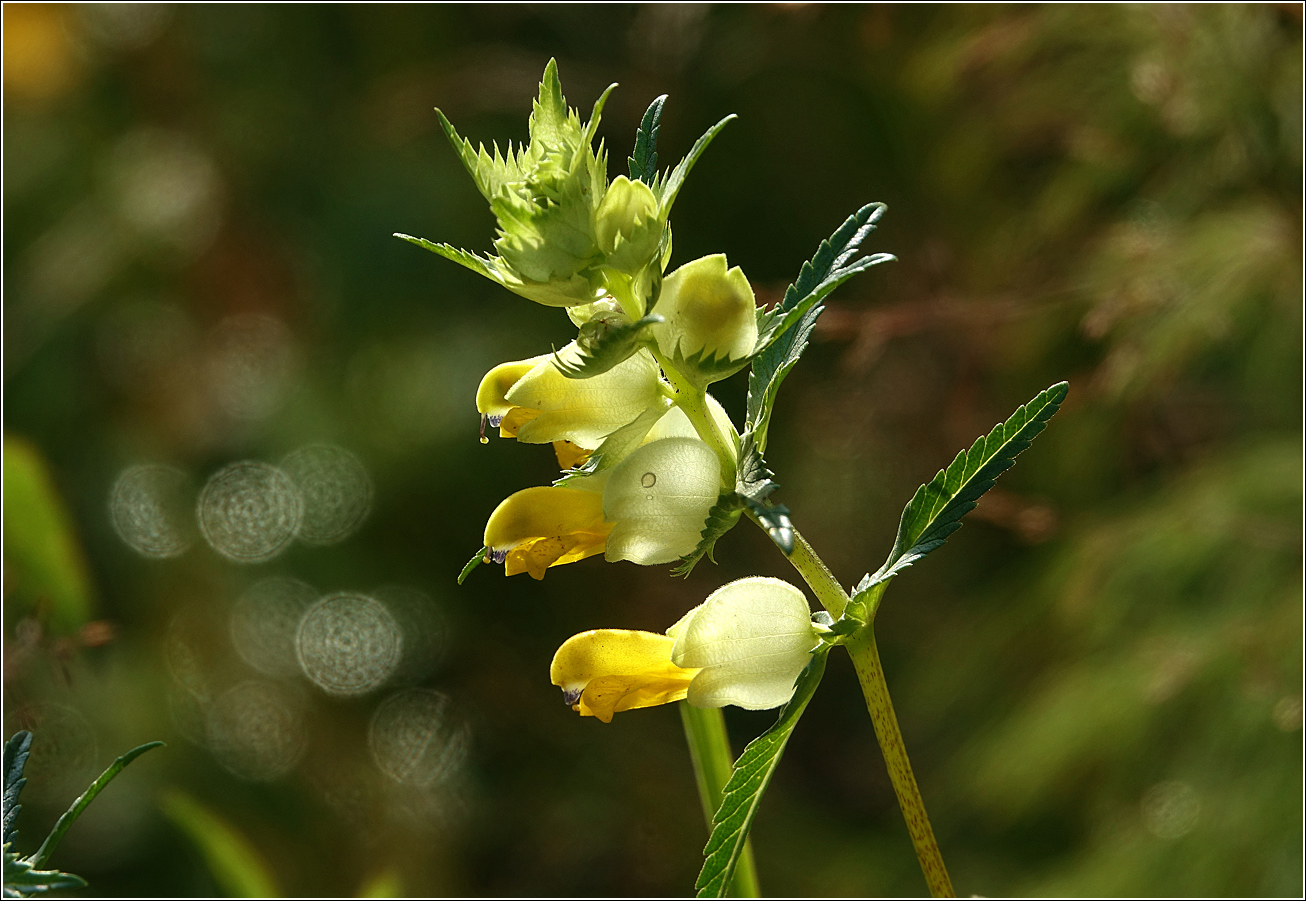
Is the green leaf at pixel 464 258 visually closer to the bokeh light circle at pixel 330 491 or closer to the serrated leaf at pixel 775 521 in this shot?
the serrated leaf at pixel 775 521

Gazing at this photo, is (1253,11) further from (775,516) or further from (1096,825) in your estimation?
(775,516)

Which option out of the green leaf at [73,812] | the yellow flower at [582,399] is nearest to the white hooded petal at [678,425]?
the yellow flower at [582,399]

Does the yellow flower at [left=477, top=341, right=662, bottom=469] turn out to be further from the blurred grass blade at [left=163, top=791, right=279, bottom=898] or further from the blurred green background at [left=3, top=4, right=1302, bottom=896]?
the blurred green background at [left=3, top=4, right=1302, bottom=896]

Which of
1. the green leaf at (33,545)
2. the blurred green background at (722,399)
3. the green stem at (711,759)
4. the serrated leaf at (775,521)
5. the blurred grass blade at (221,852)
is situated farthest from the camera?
the blurred green background at (722,399)

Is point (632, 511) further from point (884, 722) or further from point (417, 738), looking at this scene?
point (417, 738)

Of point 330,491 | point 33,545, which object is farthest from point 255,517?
point 33,545

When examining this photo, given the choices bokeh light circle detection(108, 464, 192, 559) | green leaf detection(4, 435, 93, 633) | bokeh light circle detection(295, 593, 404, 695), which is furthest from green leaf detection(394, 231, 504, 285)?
bokeh light circle detection(108, 464, 192, 559)

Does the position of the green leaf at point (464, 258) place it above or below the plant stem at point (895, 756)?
above
